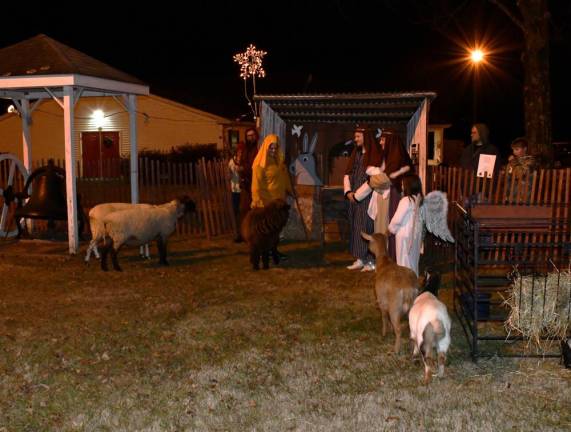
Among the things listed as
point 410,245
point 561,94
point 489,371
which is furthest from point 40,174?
point 561,94

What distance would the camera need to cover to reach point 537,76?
14.3 m

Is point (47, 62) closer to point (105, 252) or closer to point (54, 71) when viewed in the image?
point (54, 71)

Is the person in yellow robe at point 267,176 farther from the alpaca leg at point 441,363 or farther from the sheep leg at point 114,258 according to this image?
the alpaca leg at point 441,363

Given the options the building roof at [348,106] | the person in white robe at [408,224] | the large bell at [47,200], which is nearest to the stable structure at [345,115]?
the building roof at [348,106]

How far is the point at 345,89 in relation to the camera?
3878cm

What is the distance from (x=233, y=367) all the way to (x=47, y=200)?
24.4ft

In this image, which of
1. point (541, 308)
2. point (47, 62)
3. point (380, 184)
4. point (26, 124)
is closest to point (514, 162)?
point (380, 184)

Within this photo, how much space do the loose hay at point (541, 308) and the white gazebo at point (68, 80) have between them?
7.89 metres

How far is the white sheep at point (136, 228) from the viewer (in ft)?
33.3

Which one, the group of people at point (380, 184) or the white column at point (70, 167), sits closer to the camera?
the group of people at point (380, 184)

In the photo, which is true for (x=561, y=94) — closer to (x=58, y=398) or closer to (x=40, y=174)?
(x=40, y=174)

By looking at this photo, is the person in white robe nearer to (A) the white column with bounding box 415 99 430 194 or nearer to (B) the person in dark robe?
(B) the person in dark robe

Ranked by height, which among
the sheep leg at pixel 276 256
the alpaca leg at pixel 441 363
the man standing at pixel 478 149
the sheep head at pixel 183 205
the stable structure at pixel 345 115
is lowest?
the alpaca leg at pixel 441 363

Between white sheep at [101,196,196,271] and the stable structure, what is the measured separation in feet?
9.50
